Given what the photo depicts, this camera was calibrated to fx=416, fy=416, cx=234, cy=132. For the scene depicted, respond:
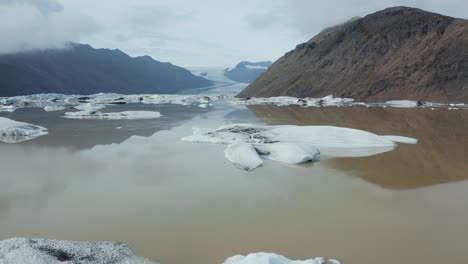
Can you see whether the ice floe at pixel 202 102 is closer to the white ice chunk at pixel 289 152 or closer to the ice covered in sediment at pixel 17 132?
the ice covered in sediment at pixel 17 132

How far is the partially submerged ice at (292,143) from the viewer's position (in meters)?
15.6

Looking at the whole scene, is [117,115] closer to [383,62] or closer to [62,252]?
[62,252]

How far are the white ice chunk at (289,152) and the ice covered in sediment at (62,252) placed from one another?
9.16 m

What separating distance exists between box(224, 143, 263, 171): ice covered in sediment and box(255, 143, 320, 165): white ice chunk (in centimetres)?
61

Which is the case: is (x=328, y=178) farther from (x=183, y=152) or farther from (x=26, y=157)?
(x=26, y=157)

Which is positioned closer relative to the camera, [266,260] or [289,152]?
[266,260]

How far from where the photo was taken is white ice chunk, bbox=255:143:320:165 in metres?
15.3

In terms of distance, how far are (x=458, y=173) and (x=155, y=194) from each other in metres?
9.65

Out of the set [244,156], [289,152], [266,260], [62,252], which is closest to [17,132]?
[244,156]

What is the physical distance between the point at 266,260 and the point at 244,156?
9.54 m

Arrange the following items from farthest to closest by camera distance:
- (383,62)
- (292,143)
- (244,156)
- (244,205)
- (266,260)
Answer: (383,62), (292,143), (244,156), (244,205), (266,260)

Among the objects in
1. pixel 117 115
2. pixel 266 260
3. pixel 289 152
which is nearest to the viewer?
pixel 266 260

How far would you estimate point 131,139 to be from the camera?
73.8ft

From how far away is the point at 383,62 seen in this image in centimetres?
8806
